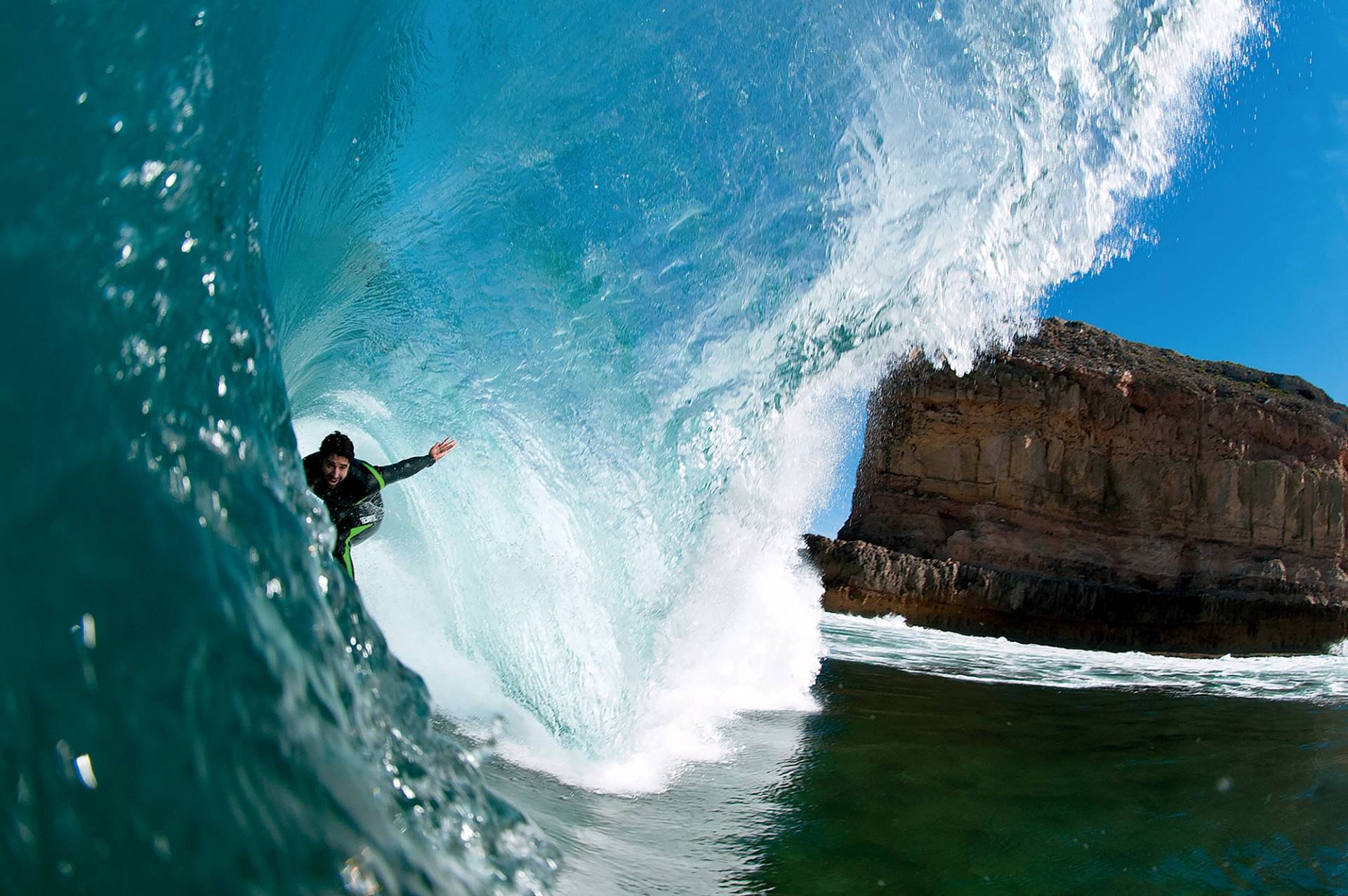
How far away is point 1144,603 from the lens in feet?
67.5

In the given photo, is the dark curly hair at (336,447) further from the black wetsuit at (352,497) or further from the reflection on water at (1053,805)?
the reflection on water at (1053,805)

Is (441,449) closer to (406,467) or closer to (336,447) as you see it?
(406,467)

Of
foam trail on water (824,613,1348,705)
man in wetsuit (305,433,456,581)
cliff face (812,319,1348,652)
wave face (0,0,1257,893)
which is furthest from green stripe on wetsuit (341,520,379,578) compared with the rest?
cliff face (812,319,1348,652)

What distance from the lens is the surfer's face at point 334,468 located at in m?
2.94

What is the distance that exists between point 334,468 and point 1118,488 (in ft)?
77.8

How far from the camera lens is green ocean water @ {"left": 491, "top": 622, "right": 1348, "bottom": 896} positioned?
2480mm

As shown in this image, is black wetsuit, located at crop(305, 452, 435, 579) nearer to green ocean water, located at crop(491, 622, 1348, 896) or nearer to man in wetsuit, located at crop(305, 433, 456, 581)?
man in wetsuit, located at crop(305, 433, 456, 581)

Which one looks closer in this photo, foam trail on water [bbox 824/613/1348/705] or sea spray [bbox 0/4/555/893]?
sea spray [bbox 0/4/555/893]

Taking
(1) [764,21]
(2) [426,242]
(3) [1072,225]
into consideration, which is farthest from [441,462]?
(3) [1072,225]

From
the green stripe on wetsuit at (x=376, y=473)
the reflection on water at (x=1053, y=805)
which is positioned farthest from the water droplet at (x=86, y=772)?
the green stripe on wetsuit at (x=376, y=473)

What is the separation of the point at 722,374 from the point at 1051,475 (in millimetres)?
20108

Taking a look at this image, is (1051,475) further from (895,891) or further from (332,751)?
(332,751)

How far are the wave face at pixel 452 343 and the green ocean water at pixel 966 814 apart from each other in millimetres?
470

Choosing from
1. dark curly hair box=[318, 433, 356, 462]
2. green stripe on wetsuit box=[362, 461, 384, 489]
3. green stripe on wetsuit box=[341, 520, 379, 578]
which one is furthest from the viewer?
green stripe on wetsuit box=[362, 461, 384, 489]
